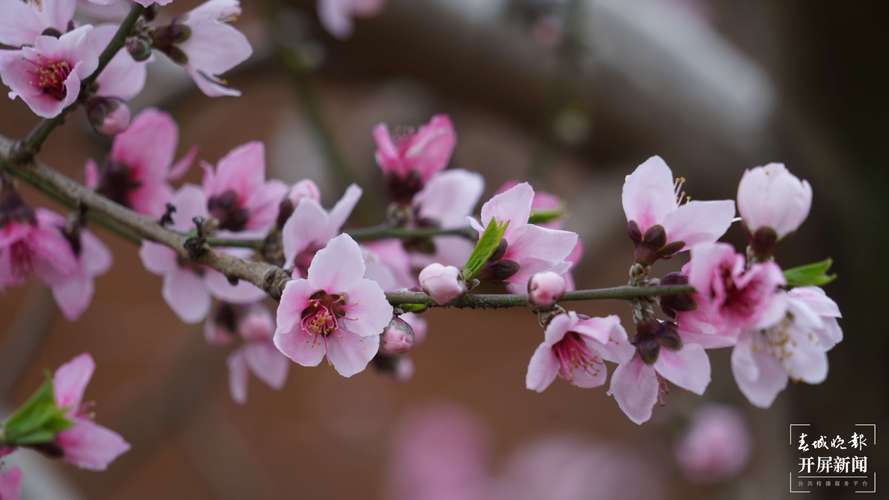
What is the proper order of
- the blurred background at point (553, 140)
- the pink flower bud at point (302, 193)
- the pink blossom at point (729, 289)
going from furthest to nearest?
the blurred background at point (553, 140) < the pink flower bud at point (302, 193) < the pink blossom at point (729, 289)

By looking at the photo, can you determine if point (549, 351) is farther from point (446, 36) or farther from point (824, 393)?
point (824, 393)

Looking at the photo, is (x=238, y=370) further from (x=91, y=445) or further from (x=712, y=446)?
(x=712, y=446)

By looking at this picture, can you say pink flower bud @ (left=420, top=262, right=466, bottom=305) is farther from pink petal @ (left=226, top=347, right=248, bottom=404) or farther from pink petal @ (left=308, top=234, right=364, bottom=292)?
pink petal @ (left=226, top=347, right=248, bottom=404)

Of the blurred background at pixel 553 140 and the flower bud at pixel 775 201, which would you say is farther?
the blurred background at pixel 553 140

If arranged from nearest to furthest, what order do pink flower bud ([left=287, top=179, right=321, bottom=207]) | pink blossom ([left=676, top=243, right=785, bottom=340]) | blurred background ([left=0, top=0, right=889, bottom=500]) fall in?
pink blossom ([left=676, top=243, right=785, bottom=340]) < pink flower bud ([left=287, top=179, right=321, bottom=207]) < blurred background ([left=0, top=0, right=889, bottom=500])

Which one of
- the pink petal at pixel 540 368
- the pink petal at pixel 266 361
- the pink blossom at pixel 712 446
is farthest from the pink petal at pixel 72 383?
the pink blossom at pixel 712 446

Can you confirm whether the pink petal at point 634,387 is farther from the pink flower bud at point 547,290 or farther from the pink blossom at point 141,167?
the pink blossom at point 141,167

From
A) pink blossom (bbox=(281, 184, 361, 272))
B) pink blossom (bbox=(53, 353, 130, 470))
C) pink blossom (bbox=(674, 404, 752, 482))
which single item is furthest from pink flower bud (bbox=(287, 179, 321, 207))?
pink blossom (bbox=(674, 404, 752, 482))
